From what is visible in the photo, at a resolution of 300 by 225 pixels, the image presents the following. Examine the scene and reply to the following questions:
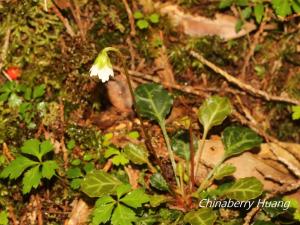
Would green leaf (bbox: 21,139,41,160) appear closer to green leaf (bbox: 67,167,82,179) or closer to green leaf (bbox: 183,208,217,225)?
green leaf (bbox: 67,167,82,179)

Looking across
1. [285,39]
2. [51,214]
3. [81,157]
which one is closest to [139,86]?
[81,157]

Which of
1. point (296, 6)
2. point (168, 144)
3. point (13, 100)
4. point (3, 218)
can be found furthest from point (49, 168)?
point (296, 6)

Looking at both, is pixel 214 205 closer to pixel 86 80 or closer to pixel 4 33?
pixel 86 80

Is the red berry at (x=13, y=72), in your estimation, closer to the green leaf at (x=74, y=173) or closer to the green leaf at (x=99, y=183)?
the green leaf at (x=74, y=173)

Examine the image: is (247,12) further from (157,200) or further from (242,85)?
(157,200)

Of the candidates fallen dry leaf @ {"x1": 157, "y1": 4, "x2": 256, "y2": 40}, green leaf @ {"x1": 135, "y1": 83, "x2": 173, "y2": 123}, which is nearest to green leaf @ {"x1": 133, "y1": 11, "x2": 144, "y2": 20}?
fallen dry leaf @ {"x1": 157, "y1": 4, "x2": 256, "y2": 40}

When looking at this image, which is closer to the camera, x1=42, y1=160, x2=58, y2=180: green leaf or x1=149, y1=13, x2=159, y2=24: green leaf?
x1=42, y1=160, x2=58, y2=180: green leaf
